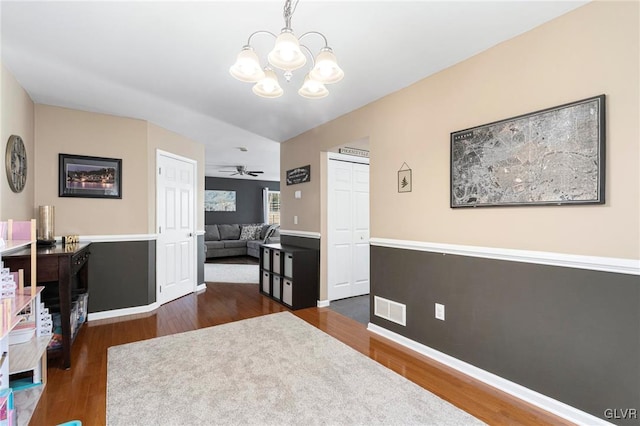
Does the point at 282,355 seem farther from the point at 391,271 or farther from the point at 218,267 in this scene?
the point at 218,267

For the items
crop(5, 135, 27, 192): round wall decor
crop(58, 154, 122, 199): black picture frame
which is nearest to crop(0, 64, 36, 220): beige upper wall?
crop(5, 135, 27, 192): round wall decor

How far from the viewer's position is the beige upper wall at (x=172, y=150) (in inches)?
153

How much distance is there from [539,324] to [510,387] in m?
0.50

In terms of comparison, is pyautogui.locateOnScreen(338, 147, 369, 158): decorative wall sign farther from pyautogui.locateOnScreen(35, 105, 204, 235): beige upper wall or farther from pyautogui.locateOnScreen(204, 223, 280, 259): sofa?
pyautogui.locateOnScreen(204, 223, 280, 259): sofa

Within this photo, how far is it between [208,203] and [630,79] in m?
8.73

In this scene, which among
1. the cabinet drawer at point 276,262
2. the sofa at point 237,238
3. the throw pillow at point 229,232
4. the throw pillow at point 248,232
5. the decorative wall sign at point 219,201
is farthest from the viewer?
the decorative wall sign at point 219,201

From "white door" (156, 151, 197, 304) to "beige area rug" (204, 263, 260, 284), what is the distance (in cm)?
93

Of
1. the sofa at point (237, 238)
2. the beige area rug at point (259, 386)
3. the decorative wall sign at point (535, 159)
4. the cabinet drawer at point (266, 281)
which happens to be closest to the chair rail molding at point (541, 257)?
the decorative wall sign at point (535, 159)

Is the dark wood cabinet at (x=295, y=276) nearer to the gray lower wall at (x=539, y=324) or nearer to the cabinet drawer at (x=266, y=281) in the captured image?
the cabinet drawer at (x=266, y=281)

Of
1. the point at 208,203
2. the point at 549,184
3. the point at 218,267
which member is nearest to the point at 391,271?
the point at 549,184

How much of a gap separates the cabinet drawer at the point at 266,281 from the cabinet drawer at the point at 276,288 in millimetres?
145

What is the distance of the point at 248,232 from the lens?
28.9 ft

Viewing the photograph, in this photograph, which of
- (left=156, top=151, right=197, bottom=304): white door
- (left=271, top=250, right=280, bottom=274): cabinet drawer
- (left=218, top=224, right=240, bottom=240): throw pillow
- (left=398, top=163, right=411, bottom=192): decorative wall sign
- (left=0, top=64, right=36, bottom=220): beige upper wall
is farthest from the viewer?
(left=218, top=224, right=240, bottom=240): throw pillow

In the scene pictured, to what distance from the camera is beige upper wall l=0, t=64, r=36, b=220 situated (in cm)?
242
